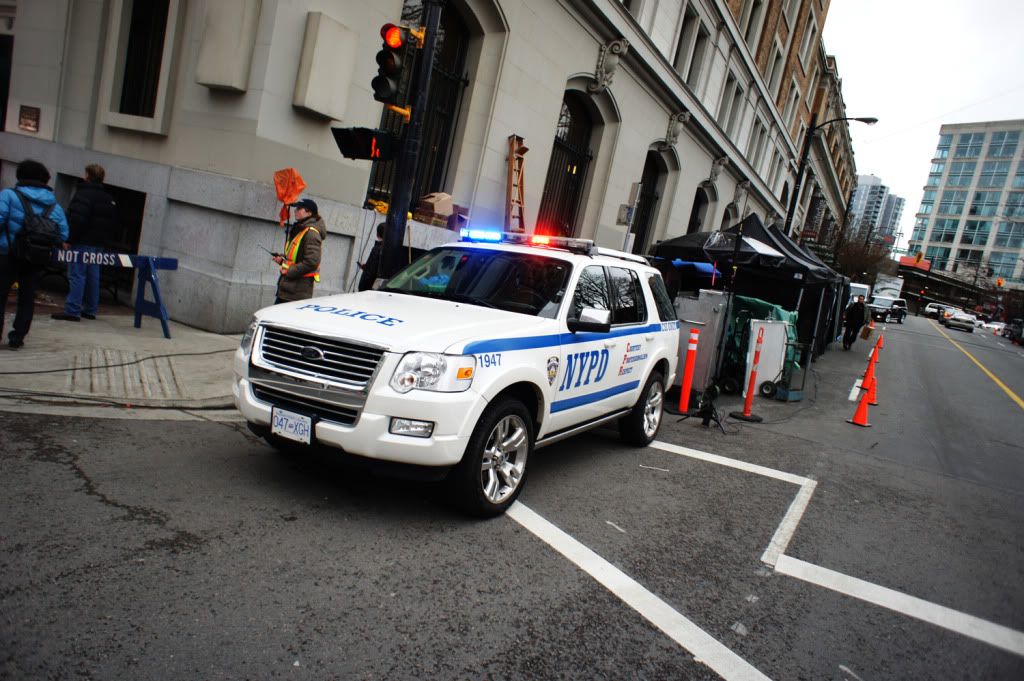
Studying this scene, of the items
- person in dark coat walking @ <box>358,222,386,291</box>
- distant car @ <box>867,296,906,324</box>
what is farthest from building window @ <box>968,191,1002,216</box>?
person in dark coat walking @ <box>358,222,386,291</box>

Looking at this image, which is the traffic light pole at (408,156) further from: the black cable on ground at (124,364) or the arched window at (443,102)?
the arched window at (443,102)

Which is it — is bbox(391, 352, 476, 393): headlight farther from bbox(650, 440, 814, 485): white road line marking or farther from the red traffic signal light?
the red traffic signal light

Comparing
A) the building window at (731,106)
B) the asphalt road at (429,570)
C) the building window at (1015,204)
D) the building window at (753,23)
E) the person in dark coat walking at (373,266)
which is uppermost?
the building window at (1015,204)

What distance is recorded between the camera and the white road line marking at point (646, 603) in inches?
121

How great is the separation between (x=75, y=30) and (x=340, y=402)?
1098cm

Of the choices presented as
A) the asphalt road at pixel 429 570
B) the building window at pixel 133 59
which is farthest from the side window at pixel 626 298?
the building window at pixel 133 59

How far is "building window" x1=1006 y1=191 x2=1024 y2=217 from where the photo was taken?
4769 inches

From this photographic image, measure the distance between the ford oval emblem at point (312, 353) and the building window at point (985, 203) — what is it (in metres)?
158

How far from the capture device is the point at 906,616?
384 cm

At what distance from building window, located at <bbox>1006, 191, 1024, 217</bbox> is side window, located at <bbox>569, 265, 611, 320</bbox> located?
497 ft

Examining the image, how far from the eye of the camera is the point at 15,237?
641 centimetres

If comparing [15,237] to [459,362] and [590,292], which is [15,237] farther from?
[590,292]

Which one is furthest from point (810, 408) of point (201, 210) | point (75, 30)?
point (75, 30)

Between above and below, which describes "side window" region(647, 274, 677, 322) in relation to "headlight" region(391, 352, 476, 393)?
above
